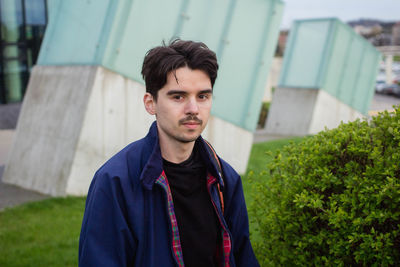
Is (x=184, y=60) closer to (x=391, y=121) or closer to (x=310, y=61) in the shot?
(x=391, y=121)

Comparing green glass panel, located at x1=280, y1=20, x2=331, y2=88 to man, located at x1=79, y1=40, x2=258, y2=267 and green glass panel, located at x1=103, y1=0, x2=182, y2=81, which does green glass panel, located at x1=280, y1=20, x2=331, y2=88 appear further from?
man, located at x1=79, y1=40, x2=258, y2=267

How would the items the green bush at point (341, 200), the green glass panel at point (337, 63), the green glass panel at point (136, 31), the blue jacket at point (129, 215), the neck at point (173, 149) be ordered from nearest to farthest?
the blue jacket at point (129, 215) → the neck at point (173, 149) → the green bush at point (341, 200) → the green glass panel at point (136, 31) → the green glass panel at point (337, 63)

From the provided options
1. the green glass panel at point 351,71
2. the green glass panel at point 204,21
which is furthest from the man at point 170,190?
the green glass panel at point 351,71

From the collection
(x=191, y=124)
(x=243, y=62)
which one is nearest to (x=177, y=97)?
(x=191, y=124)

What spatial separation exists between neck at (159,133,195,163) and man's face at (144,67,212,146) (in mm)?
38

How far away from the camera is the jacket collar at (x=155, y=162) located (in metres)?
2.23

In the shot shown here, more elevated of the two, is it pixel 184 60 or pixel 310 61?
pixel 310 61

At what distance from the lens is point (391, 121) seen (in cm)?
302

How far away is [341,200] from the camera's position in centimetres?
283

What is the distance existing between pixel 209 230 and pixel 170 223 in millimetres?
270

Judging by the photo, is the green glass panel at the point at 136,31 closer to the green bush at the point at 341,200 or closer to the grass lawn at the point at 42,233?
the grass lawn at the point at 42,233

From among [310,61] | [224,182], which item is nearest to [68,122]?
[224,182]

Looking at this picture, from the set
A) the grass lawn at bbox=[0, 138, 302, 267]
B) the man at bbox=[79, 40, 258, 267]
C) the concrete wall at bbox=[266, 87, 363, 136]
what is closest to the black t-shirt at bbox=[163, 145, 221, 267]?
the man at bbox=[79, 40, 258, 267]

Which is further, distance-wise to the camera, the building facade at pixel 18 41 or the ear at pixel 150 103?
the building facade at pixel 18 41
